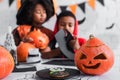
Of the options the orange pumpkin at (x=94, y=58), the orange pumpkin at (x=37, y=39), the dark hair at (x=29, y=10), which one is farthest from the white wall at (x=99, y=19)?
the orange pumpkin at (x=94, y=58)

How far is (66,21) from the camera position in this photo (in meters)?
1.36

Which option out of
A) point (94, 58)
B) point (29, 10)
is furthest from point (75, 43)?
point (29, 10)

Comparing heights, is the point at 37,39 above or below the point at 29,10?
below

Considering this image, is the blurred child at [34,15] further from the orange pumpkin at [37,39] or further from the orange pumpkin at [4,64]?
the orange pumpkin at [4,64]

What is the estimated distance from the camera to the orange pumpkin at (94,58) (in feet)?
2.72

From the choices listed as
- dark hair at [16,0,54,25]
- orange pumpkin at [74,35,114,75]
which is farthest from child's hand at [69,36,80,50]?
dark hair at [16,0,54,25]

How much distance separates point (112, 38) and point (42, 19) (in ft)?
2.06

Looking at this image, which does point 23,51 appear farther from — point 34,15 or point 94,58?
point 34,15

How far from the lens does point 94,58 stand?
832 mm

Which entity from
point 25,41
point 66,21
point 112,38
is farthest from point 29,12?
point 112,38

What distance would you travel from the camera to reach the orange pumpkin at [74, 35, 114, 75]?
0.83 m

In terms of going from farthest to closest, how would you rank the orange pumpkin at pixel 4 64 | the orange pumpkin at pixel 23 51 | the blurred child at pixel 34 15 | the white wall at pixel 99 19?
the white wall at pixel 99 19
the blurred child at pixel 34 15
the orange pumpkin at pixel 23 51
the orange pumpkin at pixel 4 64

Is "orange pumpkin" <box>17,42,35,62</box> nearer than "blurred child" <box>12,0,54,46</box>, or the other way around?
"orange pumpkin" <box>17,42,35,62</box>

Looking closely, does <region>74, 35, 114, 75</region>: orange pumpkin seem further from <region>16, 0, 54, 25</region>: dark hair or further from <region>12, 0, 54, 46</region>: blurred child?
<region>16, 0, 54, 25</region>: dark hair
